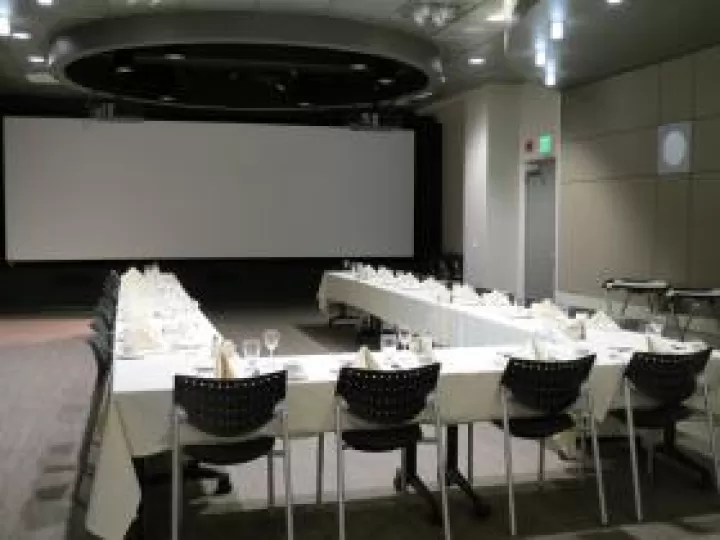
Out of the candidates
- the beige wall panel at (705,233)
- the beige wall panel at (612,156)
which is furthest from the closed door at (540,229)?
the beige wall panel at (705,233)

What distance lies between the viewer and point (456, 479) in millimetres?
3986

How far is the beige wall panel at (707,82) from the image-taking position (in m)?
7.59

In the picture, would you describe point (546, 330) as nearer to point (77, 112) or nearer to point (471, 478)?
point (471, 478)

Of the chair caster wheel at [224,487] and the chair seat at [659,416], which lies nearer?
the chair seat at [659,416]

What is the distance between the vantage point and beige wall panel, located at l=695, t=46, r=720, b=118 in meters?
7.59

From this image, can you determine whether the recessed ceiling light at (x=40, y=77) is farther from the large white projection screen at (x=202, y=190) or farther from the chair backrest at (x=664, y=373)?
the chair backrest at (x=664, y=373)

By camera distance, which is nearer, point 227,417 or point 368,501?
point 227,417

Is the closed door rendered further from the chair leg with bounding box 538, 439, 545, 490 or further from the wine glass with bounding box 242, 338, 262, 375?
the wine glass with bounding box 242, 338, 262, 375

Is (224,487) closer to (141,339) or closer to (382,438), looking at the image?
(141,339)

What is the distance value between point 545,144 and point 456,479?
8.06 meters

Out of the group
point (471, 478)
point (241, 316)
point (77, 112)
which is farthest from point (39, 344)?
point (471, 478)

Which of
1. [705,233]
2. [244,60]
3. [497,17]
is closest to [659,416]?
[705,233]

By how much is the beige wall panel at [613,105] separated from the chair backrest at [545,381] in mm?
5779

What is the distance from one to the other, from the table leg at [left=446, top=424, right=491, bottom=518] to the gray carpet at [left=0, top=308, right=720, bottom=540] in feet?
0.19
